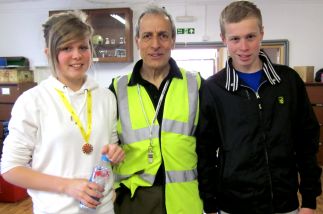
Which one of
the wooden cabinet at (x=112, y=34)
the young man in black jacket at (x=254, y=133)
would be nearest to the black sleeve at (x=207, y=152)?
the young man in black jacket at (x=254, y=133)

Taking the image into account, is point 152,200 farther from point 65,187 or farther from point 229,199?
point 65,187

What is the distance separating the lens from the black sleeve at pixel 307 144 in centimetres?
140

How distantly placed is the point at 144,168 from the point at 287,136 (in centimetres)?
65

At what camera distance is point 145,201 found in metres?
1.49

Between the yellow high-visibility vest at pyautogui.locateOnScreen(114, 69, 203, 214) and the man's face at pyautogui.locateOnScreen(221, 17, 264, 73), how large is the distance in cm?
26

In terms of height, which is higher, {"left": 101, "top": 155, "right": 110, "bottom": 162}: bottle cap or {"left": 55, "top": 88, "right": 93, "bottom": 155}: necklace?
{"left": 55, "top": 88, "right": 93, "bottom": 155}: necklace

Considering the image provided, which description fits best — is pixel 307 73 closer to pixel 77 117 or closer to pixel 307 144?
pixel 307 144

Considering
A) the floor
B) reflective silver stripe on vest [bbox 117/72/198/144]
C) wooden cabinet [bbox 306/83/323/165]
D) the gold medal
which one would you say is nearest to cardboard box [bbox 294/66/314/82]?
wooden cabinet [bbox 306/83/323/165]

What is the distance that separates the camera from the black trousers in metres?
1.48

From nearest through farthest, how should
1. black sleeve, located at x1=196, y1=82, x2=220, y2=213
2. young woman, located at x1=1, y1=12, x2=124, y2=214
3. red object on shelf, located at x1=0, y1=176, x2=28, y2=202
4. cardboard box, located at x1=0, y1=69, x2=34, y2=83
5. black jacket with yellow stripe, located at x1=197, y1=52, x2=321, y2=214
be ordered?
young woman, located at x1=1, y1=12, x2=124, y2=214 → black jacket with yellow stripe, located at x1=197, y1=52, x2=321, y2=214 → black sleeve, located at x1=196, y1=82, x2=220, y2=213 → red object on shelf, located at x1=0, y1=176, x2=28, y2=202 → cardboard box, located at x1=0, y1=69, x2=34, y2=83

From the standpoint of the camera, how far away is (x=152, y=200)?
1480 millimetres

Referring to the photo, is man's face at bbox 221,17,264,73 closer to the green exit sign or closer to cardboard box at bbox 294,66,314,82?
cardboard box at bbox 294,66,314,82

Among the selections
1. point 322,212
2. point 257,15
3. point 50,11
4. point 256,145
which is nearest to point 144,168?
point 256,145

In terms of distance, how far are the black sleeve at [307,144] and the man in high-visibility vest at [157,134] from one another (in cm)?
46
